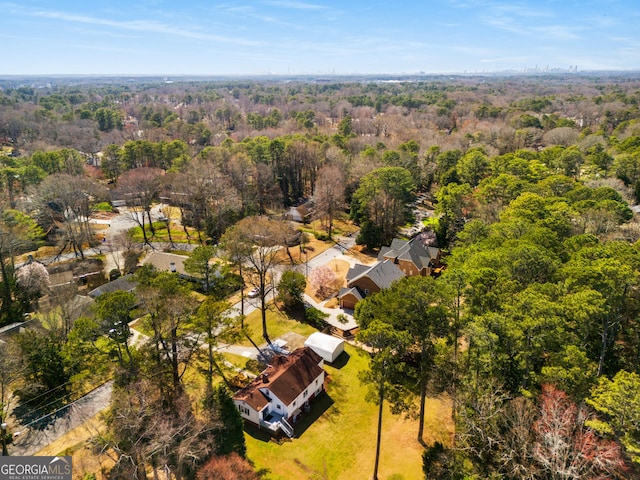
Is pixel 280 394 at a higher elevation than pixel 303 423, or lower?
higher

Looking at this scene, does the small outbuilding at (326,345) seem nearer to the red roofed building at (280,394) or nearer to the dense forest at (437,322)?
the red roofed building at (280,394)

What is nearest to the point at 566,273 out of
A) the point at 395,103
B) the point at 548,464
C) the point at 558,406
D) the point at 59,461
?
the point at 558,406

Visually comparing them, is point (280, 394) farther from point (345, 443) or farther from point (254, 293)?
point (254, 293)

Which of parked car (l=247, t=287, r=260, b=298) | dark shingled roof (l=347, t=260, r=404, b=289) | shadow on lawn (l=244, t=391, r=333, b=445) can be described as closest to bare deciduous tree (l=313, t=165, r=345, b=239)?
dark shingled roof (l=347, t=260, r=404, b=289)

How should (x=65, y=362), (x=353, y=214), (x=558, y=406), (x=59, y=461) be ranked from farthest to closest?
(x=353, y=214) → (x=65, y=362) → (x=59, y=461) → (x=558, y=406)

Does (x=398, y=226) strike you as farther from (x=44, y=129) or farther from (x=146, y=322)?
(x=44, y=129)

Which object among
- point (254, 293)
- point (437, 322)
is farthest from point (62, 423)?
point (437, 322)
